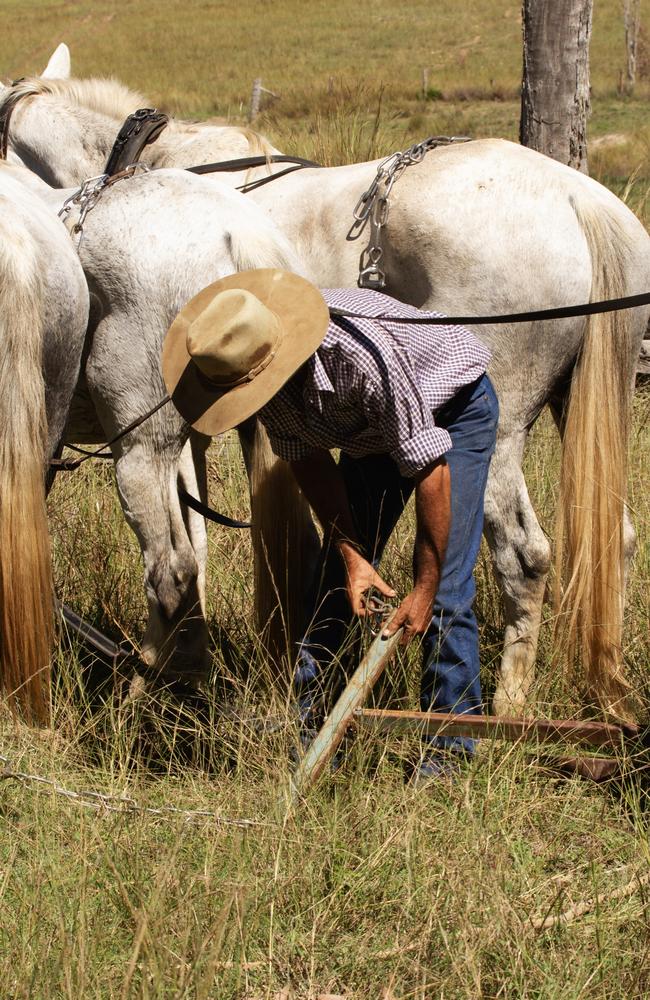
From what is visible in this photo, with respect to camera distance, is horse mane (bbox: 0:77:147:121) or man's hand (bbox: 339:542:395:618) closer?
man's hand (bbox: 339:542:395:618)

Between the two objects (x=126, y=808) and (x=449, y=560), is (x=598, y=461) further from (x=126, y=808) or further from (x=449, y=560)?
(x=126, y=808)

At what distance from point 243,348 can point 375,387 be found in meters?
0.35

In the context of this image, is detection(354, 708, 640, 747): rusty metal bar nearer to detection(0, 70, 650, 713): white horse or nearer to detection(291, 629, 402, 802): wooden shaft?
detection(291, 629, 402, 802): wooden shaft

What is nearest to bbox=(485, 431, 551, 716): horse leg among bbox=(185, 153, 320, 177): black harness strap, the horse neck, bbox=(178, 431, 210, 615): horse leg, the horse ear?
bbox=(178, 431, 210, 615): horse leg

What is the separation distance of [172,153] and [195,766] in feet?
9.17

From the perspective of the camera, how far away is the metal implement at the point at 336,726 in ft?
8.45

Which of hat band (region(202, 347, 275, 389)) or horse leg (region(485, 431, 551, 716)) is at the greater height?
hat band (region(202, 347, 275, 389))

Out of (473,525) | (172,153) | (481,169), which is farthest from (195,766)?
(172,153)

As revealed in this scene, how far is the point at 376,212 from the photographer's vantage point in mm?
3744

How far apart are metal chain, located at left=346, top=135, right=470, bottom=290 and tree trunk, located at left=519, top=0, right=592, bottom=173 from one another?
138 centimetres

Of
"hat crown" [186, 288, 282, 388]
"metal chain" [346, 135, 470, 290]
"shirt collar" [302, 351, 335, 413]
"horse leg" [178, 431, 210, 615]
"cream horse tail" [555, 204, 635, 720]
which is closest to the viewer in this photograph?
"hat crown" [186, 288, 282, 388]

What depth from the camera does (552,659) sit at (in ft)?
11.3

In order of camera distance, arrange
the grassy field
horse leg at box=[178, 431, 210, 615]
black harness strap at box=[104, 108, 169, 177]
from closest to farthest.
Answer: the grassy field < black harness strap at box=[104, 108, 169, 177] < horse leg at box=[178, 431, 210, 615]

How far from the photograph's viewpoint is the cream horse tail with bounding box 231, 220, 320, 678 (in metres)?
3.60
